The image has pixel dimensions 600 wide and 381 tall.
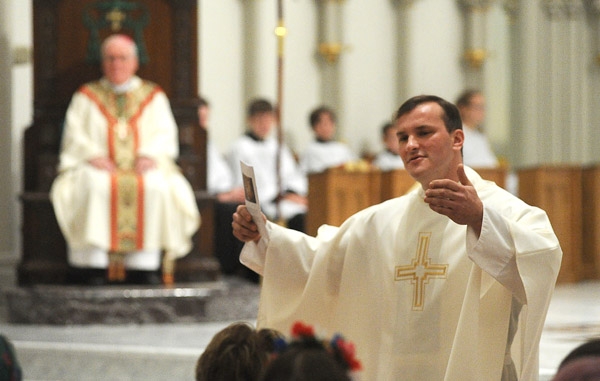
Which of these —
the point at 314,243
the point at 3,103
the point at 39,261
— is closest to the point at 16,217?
the point at 3,103

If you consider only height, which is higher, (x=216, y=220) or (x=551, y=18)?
(x=551, y=18)

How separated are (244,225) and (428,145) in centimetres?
74

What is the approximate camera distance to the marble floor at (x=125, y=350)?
645 cm

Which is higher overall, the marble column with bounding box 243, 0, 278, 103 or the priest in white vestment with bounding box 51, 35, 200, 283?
the marble column with bounding box 243, 0, 278, 103

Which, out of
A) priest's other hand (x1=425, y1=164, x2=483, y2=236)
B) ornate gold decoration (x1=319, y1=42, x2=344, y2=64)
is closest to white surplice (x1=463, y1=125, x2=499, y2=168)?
ornate gold decoration (x1=319, y1=42, x2=344, y2=64)

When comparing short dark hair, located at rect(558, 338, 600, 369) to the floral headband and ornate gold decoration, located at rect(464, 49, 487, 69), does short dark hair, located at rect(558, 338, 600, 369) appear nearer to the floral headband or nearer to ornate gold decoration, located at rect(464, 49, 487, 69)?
the floral headband

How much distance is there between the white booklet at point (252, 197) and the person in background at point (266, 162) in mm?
6323

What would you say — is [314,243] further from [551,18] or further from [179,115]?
[551,18]

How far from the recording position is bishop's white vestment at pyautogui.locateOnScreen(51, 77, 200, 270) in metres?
8.05

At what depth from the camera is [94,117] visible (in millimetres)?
8375

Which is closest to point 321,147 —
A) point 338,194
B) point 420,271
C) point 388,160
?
point 388,160

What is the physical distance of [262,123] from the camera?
10609 millimetres

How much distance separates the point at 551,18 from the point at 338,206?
5.96 meters

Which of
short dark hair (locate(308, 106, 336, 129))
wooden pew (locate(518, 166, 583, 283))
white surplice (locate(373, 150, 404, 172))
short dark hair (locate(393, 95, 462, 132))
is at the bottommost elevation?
wooden pew (locate(518, 166, 583, 283))
